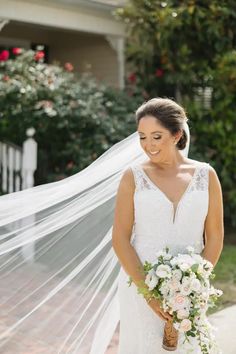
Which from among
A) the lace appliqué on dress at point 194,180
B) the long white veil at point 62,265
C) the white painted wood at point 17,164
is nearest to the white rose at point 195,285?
the lace appliqué on dress at point 194,180

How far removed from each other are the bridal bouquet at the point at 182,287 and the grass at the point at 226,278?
9.18ft

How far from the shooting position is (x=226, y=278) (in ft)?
20.6

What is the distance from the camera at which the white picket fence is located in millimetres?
6770

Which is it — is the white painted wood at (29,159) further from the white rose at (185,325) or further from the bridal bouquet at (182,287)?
the white rose at (185,325)

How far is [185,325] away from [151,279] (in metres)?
0.25

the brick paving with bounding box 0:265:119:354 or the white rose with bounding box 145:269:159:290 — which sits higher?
the white rose with bounding box 145:269:159:290

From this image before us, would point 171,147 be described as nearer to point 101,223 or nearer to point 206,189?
point 206,189

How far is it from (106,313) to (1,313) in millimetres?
658

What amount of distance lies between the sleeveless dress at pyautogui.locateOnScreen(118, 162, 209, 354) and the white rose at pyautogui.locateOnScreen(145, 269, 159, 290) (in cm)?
19

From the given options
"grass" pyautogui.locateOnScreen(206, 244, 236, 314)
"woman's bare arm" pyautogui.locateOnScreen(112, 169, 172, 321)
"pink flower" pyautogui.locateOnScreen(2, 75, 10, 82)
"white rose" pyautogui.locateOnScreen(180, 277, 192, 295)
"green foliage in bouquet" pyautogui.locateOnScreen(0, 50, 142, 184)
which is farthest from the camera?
"pink flower" pyautogui.locateOnScreen(2, 75, 10, 82)

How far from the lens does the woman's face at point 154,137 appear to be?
257 cm

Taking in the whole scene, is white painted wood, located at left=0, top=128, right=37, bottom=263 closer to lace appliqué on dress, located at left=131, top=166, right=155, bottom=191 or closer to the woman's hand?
lace appliqué on dress, located at left=131, top=166, right=155, bottom=191

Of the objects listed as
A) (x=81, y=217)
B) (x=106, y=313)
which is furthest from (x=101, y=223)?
(x=106, y=313)

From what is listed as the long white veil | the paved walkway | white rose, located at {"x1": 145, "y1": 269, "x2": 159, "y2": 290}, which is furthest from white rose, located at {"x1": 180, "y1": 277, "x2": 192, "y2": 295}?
the paved walkway
